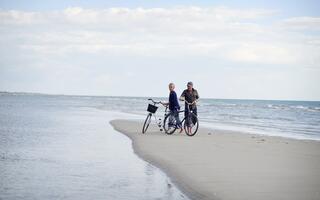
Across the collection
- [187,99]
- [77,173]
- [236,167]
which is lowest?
[77,173]

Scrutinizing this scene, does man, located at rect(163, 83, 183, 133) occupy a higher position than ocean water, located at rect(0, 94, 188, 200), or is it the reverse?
man, located at rect(163, 83, 183, 133)

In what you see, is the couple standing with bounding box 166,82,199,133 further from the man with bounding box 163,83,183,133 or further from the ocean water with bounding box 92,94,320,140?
the ocean water with bounding box 92,94,320,140

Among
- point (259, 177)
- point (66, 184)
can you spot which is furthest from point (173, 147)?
point (66, 184)

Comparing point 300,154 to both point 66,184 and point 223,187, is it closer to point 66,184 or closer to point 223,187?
point 223,187

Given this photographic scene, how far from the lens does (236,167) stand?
9.21 m

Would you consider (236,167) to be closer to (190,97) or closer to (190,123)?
(190,123)

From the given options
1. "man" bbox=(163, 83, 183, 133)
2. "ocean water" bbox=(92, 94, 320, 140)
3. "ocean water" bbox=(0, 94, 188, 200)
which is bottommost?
"ocean water" bbox=(92, 94, 320, 140)

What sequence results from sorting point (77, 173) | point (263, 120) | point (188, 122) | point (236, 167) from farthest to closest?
point (263, 120) < point (188, 122) < point (236, 167) < point (77, 173)

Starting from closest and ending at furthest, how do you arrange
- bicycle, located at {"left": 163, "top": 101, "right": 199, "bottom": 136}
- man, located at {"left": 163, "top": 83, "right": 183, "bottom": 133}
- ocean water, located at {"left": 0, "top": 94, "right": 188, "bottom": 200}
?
ocean water, located at {"left": 0, "top": 94, "right": 188, "bottom": 200}, bicycle, located at {"left": 163, "top": 101, "right": 199, "bottom": 136}, man, located at {"left": 163, "top": 83, "right": 183, "bottom": 133}

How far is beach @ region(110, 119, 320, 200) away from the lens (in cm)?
698

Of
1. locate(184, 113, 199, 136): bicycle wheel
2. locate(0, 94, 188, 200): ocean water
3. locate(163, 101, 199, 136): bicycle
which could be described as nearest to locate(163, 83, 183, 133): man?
locate(163, 101, 199, 136): bicycle

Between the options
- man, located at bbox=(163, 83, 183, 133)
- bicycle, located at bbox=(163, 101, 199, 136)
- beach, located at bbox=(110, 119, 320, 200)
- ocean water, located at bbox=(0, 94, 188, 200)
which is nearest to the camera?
ocean water, located at bbox=(0, 94, 188, 200)

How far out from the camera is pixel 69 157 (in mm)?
10422

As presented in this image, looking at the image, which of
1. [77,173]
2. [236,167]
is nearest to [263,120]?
[236,167]
